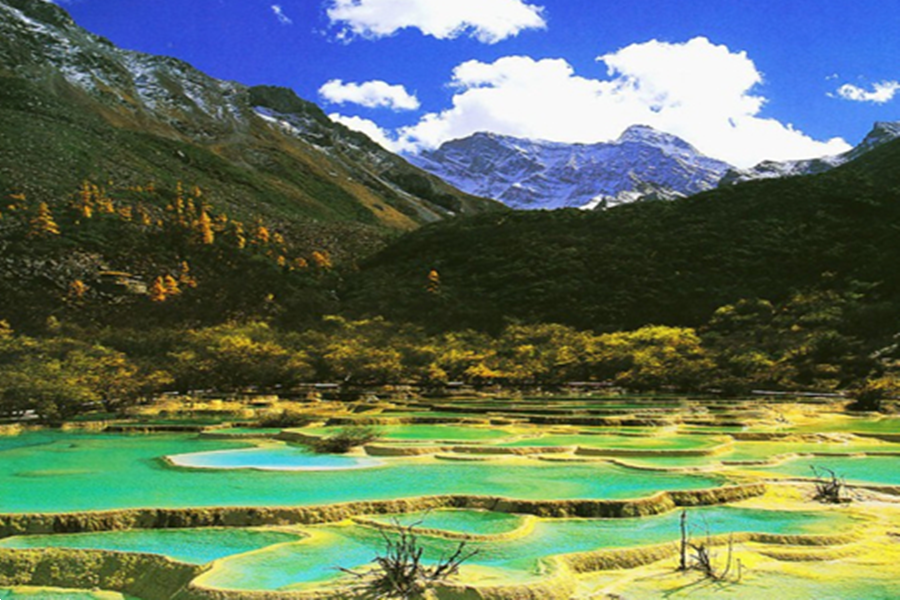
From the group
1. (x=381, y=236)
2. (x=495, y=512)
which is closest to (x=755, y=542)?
(x=495, y=512)

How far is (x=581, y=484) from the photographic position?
1269cm

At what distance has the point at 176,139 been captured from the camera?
103 meters

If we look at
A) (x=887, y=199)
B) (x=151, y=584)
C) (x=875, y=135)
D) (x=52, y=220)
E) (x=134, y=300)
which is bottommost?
(x=151, y=584)

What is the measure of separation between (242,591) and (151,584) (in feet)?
5.60

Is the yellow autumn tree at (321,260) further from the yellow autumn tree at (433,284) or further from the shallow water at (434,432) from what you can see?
the shallow water at (434,432)

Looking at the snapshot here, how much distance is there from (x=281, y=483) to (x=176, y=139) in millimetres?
100989

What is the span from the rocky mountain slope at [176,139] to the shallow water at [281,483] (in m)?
49.1

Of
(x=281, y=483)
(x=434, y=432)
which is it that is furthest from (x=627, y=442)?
(x=281, y=483)

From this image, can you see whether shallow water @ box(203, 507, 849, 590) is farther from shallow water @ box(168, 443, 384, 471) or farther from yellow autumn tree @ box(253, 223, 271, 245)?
yellow autumn tree @ box(253, 223, 271, 245)

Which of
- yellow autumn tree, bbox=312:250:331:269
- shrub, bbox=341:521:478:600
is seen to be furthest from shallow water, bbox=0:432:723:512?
yellow autumn tree, bbox=312:250:331:269

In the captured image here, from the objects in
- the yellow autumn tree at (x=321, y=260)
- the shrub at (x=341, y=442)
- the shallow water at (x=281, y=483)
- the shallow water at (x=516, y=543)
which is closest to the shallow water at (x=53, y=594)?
the shallow water at (x=516, y=543)

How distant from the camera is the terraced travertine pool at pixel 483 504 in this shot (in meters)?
7.39

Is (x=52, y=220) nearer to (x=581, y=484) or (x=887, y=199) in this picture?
(x=581, y=484)

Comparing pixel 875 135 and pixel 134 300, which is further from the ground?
pixel 875 135
